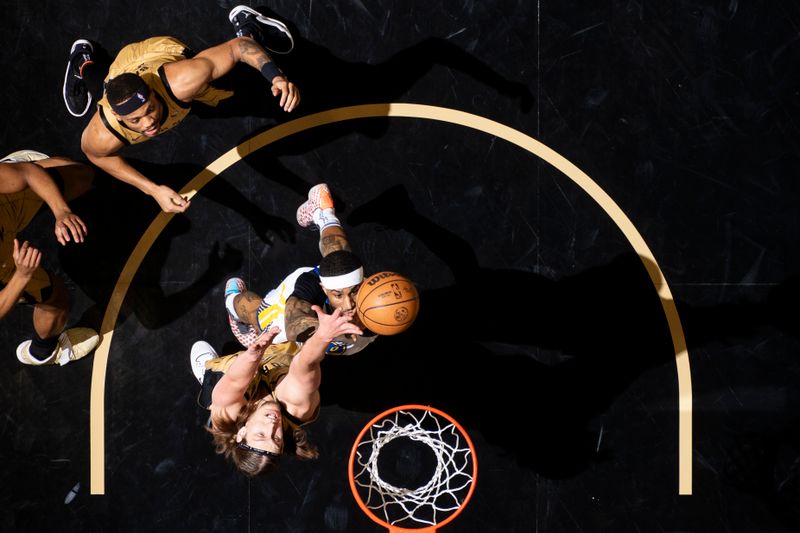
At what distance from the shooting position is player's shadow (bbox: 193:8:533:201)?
24.8 ft

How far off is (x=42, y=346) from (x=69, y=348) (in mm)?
247

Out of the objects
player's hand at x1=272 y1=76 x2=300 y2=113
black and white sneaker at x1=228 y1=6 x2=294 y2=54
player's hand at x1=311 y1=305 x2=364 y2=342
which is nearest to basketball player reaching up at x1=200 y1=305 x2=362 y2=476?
player's hand at x1=311 y1=305 x2=364 y2=342

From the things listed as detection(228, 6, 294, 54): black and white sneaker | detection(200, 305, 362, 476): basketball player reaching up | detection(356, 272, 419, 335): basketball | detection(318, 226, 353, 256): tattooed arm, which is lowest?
detection(200, 305, 362, 476): basketball player reaching up

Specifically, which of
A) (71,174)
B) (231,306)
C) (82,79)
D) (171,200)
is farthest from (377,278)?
(82,79)

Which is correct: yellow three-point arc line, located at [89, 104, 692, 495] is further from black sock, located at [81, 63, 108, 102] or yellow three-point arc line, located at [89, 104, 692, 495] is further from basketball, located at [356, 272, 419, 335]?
basketball, located at [356, 272, 419, 335]

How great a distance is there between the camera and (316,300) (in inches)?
252

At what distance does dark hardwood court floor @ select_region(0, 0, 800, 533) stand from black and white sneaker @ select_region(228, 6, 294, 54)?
192 millimetres

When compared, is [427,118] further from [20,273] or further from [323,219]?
[20,273]

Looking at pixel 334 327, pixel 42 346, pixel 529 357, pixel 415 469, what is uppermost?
pixel 334 327

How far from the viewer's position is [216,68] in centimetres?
681

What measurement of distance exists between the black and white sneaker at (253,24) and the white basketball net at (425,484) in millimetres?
3920

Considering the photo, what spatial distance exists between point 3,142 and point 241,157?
8.05ft

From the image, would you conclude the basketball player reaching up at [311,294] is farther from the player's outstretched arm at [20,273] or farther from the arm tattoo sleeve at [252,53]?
the player's outstretched arm at [20,273]

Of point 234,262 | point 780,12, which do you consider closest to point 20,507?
point 234,262
